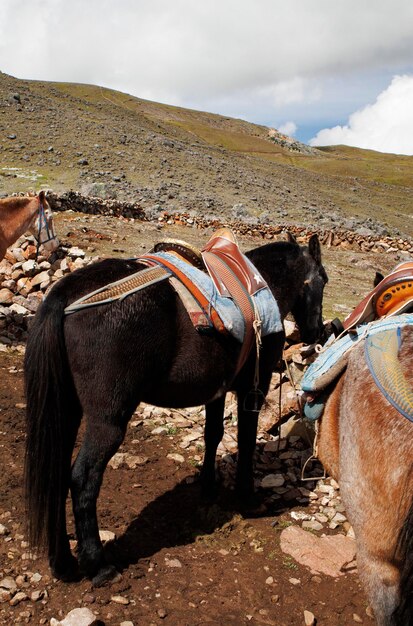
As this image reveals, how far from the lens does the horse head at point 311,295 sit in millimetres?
4492

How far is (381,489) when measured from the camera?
216cm

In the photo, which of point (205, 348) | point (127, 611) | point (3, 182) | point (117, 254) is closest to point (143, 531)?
point (127, 611)

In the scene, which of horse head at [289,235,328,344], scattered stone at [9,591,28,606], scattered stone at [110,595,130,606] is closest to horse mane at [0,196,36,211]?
horse head at [289,235,328,344]

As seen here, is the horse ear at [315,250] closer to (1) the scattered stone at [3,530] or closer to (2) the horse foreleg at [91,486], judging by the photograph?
(2) the horse foreleg at [91,486]

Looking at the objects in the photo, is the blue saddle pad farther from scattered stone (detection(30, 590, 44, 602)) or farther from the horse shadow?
scattered stone (detection(30, 590, 44, 602))

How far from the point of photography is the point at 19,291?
26.6 feet

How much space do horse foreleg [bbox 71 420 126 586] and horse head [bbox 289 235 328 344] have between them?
7.49 ft

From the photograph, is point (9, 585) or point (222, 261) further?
point (222, 261)

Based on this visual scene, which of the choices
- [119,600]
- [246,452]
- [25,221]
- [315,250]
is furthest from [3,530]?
[25,221]

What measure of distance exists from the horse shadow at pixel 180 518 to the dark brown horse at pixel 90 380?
1.17 feet

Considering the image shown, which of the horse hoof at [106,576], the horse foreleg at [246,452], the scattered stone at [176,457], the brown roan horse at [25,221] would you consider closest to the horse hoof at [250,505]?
the horse foreleg at [246,452]

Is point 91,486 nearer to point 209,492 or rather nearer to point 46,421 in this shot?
point 46,421

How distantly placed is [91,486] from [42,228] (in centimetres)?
631

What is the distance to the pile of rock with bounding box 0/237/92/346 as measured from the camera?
24.1 feet
